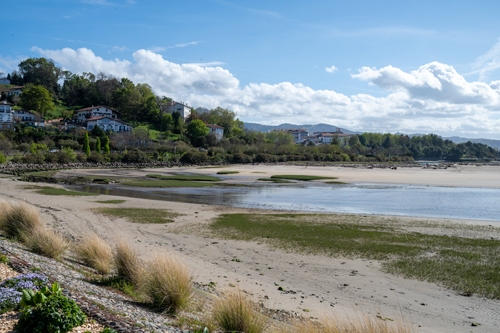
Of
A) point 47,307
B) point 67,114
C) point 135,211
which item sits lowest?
point 135,211

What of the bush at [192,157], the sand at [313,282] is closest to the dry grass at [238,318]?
the sand at [313,282]

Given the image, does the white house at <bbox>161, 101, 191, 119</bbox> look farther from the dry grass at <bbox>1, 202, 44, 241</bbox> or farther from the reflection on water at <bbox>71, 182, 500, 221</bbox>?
the dry grass at <bbox>1, 202, 44, 241</bbox>

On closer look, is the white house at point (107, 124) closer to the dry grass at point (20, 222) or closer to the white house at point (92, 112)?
the white house at point (92, 112)

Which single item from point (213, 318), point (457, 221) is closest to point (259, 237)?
point (213, 318)

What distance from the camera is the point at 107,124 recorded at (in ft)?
341

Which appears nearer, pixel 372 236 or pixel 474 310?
pixel 474 310

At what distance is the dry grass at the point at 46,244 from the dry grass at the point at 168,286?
3.71m

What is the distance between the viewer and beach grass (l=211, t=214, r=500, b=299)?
9834 millimetres

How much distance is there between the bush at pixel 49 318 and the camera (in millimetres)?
4742

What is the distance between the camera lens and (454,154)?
178m

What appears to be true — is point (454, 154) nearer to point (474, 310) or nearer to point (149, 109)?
point (149, 109)

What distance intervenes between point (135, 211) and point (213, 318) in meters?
15.9

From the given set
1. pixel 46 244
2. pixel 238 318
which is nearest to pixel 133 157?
pixel 46 244

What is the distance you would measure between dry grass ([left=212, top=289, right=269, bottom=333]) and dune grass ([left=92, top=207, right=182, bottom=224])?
1241 centimetres
